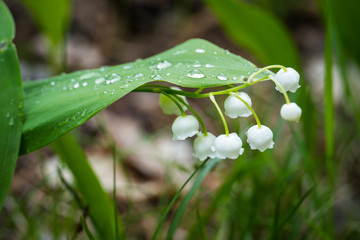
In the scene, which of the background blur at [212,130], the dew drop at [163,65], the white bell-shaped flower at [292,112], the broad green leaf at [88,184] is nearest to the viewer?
the white bell-shaped flower at [292,112]

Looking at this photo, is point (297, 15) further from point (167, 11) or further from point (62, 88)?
point (62, 88)

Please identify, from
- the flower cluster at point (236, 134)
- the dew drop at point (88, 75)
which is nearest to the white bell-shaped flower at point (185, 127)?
the flower cluster at point (236, 134)

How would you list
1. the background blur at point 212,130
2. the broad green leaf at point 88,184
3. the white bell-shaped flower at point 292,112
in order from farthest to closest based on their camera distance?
the background blur at point 212,130, the broad green leaf at point 88,184, the white bell-shaped flower at point 292,112

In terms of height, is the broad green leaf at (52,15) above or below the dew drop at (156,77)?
below

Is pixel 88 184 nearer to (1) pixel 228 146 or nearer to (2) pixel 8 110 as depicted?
(2) pixel 8 110

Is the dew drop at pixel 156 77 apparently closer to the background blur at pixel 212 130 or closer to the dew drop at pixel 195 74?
the dew drop at pixel 195 74

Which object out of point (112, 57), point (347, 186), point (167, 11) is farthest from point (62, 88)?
point (167, 11)
